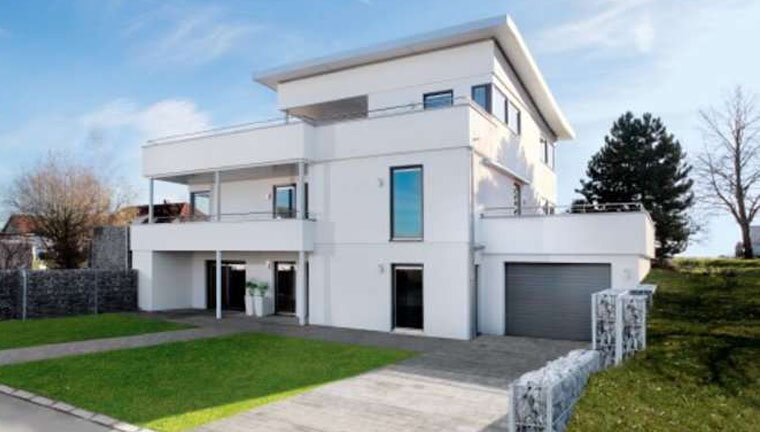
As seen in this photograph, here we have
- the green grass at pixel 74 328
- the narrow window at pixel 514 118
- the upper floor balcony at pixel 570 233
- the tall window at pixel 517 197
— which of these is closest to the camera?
the upper floor balcony at pixel 570 233

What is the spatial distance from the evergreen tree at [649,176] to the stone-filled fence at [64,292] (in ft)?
91.5

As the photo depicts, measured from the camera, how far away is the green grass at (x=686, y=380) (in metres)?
6.88

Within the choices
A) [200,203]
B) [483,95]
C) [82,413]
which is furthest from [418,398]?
[200,203]

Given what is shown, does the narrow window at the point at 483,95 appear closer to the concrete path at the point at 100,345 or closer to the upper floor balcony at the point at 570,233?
the upper floor balcony at the point at 570,233

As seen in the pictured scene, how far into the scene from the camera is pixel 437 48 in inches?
673

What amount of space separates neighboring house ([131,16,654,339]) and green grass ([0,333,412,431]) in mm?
3154

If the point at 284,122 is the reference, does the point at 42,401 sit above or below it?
below

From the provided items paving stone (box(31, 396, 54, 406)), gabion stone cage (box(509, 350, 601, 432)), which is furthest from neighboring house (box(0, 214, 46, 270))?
gabion stone cage (box(509, 350, 601, 432))

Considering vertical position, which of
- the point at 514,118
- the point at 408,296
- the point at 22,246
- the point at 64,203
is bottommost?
the point at 408,296

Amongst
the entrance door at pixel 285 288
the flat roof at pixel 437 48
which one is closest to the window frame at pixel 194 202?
the entrance door at pixel 285 288

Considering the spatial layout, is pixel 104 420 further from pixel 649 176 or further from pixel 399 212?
pixel 649 176

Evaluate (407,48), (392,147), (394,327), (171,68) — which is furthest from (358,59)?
(394,327)

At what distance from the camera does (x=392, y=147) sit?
15.9 m

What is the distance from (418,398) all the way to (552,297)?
24.2 feet
